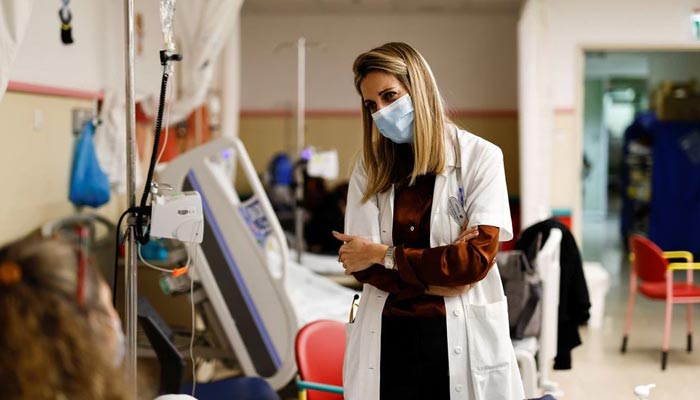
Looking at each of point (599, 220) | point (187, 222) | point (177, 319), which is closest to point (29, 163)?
point (177, 319)

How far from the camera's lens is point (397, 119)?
6.90 ft

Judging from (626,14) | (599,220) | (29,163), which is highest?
(626,14)

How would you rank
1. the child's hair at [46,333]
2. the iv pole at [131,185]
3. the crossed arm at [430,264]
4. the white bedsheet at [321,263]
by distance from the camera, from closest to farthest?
the child's hair at [46,333], the crossed arm at [430,264], the iv pole at [131,185], the white bedsheet at [321,263]

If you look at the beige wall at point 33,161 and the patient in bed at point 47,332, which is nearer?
the patient in bed at point 47,332

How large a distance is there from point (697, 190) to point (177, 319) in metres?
6.58

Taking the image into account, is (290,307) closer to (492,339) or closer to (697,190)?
(492,339)

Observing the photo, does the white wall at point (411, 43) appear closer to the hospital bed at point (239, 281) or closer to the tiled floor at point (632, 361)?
the tiled floor at point (632, 361)

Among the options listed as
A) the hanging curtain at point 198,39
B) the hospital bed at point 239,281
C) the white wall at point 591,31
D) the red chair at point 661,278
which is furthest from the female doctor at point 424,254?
the white wall at point 591,31

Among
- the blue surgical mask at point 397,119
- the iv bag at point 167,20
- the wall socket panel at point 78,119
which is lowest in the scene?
the blue surgical mask at point 397,119

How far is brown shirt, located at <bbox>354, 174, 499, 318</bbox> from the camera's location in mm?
2008

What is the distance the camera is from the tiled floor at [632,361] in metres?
4.50

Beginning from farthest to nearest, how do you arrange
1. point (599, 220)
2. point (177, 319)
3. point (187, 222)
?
point (599, 220) → point (177, 319) → point (187, 222)

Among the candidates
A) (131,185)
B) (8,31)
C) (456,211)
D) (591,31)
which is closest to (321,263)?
(591,31)

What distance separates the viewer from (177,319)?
4.47 meters
